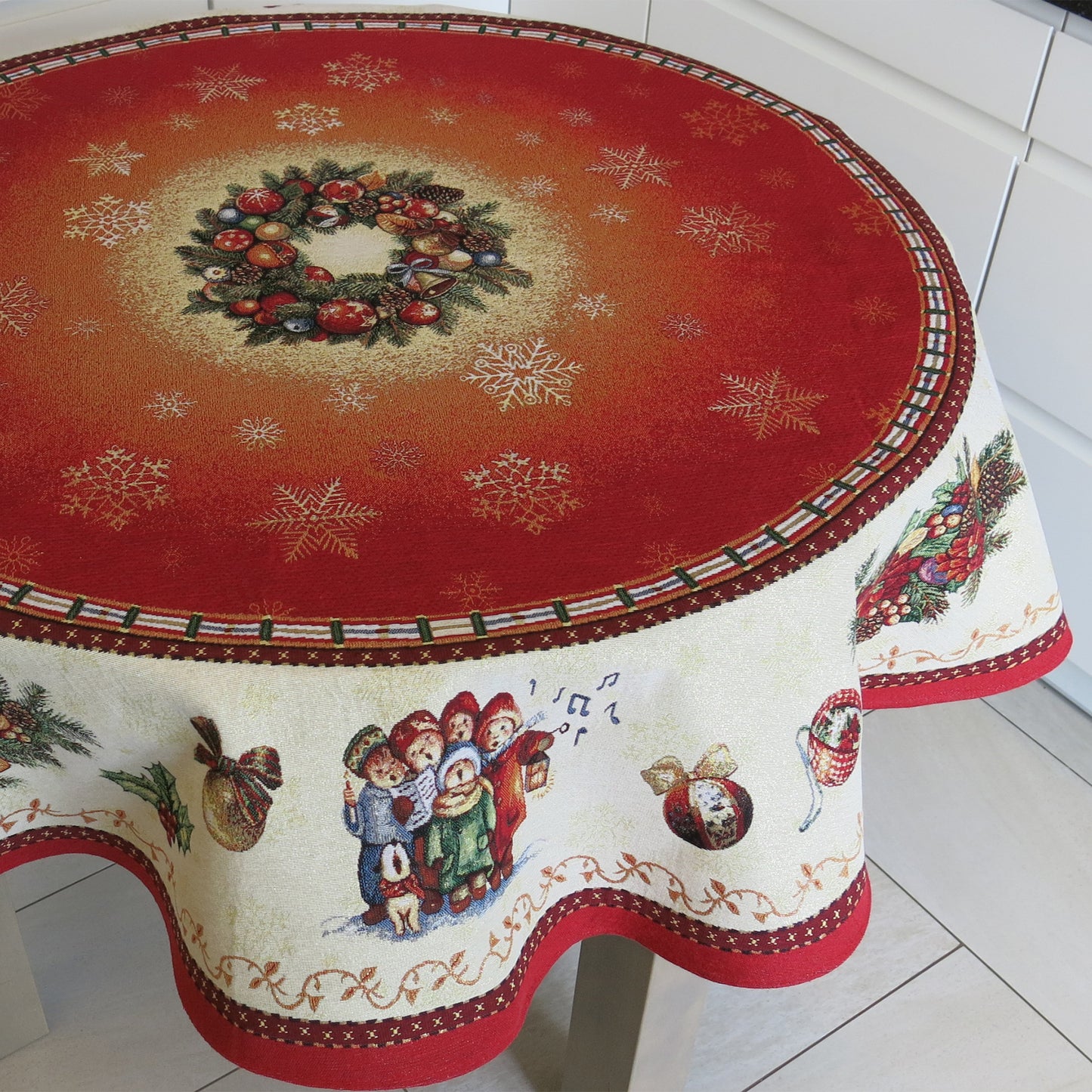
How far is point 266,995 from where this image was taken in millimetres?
724

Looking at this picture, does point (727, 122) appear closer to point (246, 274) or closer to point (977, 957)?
point (246, 274)

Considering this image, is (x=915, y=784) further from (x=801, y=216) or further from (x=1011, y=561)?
(x=801, y=216)

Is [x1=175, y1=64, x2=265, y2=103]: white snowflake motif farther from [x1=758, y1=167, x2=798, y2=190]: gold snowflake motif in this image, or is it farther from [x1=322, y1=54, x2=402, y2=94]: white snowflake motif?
[x1=758, y1=167, x2=798, y2=190]: gold snowflake motif

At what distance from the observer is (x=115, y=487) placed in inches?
29.9

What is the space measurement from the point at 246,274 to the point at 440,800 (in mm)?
466

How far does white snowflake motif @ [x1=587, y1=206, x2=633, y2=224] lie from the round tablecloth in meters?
0.01

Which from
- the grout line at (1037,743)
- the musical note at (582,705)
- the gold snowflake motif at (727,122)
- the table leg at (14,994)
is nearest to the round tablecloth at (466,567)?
the musical note at (582,705)

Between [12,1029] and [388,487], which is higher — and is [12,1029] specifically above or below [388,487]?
below

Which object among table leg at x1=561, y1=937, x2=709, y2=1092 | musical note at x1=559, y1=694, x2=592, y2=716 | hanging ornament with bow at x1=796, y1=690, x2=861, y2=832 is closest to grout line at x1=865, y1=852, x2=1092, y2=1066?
table leg at x1=561, y1=937, x2=709, y2=1092

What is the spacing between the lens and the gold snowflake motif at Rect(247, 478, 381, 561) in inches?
28.7

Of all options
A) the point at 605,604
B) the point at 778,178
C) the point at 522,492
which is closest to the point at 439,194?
the point at 778,178

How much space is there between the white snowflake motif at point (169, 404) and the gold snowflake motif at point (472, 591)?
0.24 metres

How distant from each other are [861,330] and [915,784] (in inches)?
33.6

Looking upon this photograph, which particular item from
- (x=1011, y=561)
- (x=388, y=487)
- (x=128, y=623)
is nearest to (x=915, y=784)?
(x=1011, y=561)
